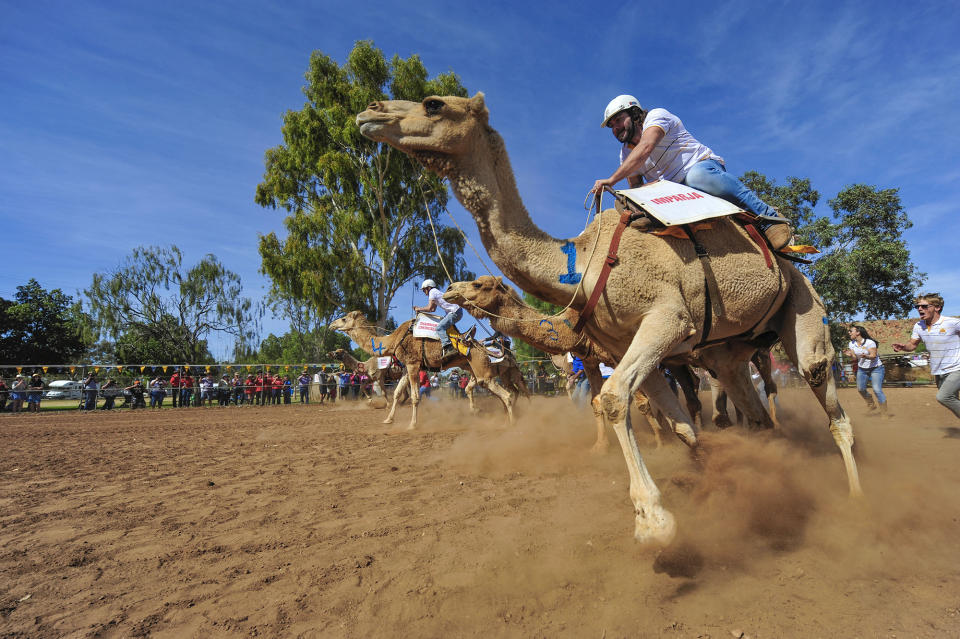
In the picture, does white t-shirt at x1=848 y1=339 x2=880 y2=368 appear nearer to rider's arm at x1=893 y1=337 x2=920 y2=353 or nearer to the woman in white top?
the woman in white top

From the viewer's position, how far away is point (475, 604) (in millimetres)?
2545

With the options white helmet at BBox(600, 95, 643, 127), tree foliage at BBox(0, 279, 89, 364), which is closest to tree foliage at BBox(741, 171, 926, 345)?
white helmet at BBox(600, 95, 643, 127)

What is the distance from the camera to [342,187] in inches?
972

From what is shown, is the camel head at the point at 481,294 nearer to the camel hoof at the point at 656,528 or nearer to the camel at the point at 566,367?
the camel at the point at 566,367

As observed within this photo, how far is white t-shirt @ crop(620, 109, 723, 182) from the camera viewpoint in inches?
161

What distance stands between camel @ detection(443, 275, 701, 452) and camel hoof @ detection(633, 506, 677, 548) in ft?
14.0

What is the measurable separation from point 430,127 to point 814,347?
358 cm

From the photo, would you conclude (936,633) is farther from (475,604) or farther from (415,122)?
(415,122)

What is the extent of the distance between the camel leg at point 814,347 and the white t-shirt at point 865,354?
26.1 ft

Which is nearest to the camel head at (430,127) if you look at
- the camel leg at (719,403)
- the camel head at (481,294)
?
the camel head at (481,294)

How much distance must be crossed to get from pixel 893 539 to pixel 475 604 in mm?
2667

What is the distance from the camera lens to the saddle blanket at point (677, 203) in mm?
3449

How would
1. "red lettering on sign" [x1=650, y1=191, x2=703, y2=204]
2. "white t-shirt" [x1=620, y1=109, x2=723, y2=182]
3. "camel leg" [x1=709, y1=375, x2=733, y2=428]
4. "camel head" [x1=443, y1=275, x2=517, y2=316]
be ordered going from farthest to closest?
"camel head" [x1=443, y1=275, x2=517, y2=316] → "camel leg" [x1=709, y1=375, x2=733, y2=428] → "white t-shirt" [x1=620, y1=109, x2=723, y2=182] → "red lettering on sign" [x1=650, y1=191, x2=703, y2=204]

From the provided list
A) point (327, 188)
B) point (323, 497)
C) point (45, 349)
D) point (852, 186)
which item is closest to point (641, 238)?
point (323, 497)
